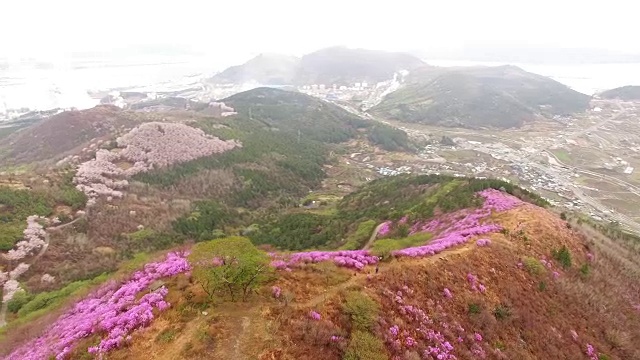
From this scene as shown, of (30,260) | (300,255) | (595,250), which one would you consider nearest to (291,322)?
(300,255)

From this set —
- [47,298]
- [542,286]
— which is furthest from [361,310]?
[47,298]

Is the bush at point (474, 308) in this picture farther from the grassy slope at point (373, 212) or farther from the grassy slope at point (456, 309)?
the grassy slope at point (373, 212)

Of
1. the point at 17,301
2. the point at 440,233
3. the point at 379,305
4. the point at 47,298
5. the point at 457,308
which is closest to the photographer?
the point at 379,305

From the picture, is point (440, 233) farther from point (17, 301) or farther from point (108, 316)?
point (17, 301)

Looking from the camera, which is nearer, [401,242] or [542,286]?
[542,286]

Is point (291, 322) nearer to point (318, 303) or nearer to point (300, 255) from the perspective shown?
point (318, 303)

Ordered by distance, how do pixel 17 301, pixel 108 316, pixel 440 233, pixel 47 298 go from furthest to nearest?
pixel 17 301, pixel 47 298, pixel 440 233, pixel 108 316

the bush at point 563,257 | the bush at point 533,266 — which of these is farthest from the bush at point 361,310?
the bush at point 563,257
